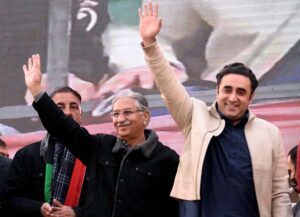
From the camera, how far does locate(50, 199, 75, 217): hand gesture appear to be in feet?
10.9

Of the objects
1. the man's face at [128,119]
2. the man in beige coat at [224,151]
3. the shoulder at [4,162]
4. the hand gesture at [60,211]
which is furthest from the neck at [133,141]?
the shoulder at [4,162]

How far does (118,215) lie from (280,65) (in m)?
2.42

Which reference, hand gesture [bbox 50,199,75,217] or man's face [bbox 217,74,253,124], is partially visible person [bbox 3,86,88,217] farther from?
man's face [bbox 217,74,253,124]

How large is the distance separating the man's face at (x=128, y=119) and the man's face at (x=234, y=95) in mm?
395

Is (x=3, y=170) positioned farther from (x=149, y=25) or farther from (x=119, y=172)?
(x=149, y=25)


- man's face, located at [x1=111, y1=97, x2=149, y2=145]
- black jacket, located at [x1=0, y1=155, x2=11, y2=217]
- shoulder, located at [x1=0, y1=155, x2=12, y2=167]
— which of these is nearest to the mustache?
man's face, located at [x1=111, y1=97, x2=149, y2=145]

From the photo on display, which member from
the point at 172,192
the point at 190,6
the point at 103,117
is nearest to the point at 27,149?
the point at 172,192

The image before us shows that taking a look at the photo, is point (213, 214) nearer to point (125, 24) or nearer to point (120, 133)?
point (120, 133)

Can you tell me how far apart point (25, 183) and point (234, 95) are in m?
1.10

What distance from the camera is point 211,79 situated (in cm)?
524

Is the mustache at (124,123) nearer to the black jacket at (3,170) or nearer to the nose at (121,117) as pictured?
the nose at (121,117)

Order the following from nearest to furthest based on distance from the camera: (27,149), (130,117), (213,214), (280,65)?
(213,214), (130,117), (27,149), (280,65)

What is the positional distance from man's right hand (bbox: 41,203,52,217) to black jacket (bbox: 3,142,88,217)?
3.0 inches

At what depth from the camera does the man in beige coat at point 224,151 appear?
118 inches
